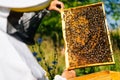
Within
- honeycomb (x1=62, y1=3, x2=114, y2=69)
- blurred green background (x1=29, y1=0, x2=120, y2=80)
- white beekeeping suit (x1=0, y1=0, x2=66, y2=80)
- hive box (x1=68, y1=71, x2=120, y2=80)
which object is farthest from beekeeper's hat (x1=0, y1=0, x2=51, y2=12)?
blurred green background (x1=29, y1=0, x2=120, y2=80)

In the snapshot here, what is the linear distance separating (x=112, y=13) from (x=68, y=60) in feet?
9.15

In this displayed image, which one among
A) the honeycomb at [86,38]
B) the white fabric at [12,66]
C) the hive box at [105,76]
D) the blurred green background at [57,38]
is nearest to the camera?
the white fabric at [12,66]

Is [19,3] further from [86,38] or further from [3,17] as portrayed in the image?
[86,38]

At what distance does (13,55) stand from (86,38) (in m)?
2.03

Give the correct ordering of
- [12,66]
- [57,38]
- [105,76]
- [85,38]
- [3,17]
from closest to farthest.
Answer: [12,66], [3,17], [105,76], [85,38], [57,38]

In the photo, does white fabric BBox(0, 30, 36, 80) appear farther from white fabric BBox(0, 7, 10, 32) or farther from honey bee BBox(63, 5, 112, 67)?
honey bee BBox(63, 5, 112, 67)

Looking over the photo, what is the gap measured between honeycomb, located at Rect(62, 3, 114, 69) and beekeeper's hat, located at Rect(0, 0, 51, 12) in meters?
1.67

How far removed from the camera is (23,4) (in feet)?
5.13

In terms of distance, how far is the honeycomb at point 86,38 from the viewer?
132 inches

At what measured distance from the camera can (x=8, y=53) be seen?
1.49 metres

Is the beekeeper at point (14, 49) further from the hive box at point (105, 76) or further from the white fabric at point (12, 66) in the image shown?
the hive box at point (105, 76)

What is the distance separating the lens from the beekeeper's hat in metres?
1.54

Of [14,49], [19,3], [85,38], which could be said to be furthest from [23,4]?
[85,38]

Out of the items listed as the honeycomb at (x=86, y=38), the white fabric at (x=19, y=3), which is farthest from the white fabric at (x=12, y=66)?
the honeycomb at (x=86, y=38)
